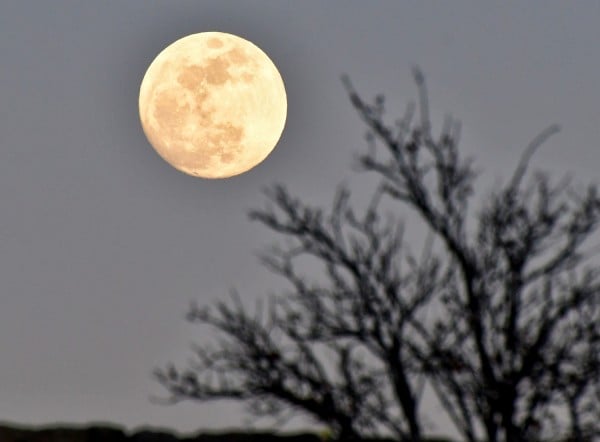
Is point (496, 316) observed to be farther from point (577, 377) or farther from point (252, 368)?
point (252, 368)

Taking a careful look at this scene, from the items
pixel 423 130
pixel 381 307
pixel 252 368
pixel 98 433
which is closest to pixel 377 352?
pixel 381 307

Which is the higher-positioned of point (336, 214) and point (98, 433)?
point (336, 214)

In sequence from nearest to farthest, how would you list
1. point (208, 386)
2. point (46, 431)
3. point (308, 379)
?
point (46, 431) → point (308, 379) → point (208, 386)

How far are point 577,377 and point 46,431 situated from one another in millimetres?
4313

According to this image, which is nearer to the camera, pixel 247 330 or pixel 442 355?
pixel 442 355

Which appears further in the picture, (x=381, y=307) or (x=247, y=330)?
(x=247, y=330)

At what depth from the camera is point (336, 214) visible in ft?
39.1

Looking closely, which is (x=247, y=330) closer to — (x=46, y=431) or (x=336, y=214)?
(x=336, y=214)

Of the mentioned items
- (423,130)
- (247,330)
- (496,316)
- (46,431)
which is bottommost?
(46,431)

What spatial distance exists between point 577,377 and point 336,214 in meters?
2.55

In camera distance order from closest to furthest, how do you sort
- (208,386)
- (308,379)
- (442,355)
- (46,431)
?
(46,431), (442,355), (308,379), (208,386)

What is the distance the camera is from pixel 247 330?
39.8 feet

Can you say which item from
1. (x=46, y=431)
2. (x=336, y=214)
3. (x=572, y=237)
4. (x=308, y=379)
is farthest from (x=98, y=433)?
(x=572, y=237)

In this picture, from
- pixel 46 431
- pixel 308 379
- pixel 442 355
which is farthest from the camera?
pixel 308 379
